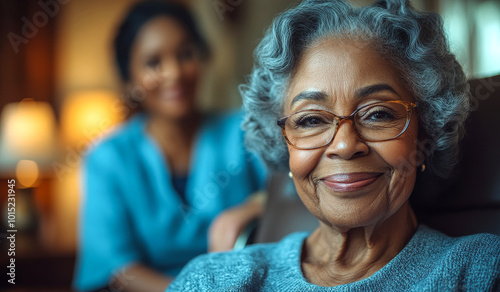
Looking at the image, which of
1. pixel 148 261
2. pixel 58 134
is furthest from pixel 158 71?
pixel 58 134

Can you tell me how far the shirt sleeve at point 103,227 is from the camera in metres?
2.11

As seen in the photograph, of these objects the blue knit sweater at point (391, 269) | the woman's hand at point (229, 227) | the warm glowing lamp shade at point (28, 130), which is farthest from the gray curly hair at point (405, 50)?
the warm glowing lamp shade at point (28, 130)

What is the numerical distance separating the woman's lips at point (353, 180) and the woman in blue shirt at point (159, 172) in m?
1.17

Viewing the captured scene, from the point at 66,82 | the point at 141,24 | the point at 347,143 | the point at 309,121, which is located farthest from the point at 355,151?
the point at 66,82

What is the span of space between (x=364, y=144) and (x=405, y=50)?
230mm

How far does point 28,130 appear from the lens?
3078 millimetres

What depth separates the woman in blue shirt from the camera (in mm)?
2176

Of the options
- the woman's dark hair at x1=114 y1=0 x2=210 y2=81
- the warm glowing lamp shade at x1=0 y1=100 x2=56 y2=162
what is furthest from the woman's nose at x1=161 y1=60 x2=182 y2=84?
the warm glowing lamp shade at x1=0 y1=100 x2=56 y2=162

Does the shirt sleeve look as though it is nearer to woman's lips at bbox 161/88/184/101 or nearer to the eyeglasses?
woman's lips at bbox 161/88/184/101

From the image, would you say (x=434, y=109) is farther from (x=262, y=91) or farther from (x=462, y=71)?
(x=262, y=91)

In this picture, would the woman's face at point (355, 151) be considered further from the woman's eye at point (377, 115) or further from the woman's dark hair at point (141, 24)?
the woman's dark hair at point (141, 24)

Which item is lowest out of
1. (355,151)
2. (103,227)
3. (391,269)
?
(103,227)

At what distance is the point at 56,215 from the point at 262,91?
8.49 feet

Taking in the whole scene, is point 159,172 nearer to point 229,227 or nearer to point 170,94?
point 170,94
